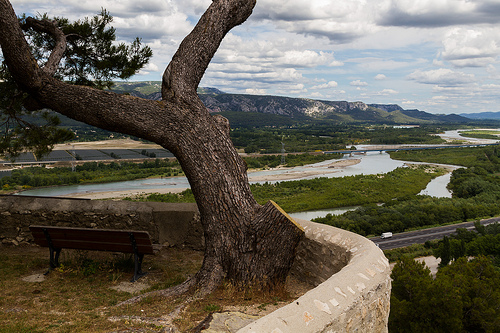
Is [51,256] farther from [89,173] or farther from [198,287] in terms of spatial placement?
[89,173]

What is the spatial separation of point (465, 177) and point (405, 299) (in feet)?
143

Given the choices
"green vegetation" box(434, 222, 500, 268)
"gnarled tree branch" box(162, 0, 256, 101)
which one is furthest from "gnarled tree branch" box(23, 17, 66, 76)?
"green vegetation" box(434, 222, 500, 268)

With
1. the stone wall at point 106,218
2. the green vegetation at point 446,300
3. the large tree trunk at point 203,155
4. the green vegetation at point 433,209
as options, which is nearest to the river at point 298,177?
the green vegetation at point 433,209

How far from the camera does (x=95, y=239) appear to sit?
14.0ft

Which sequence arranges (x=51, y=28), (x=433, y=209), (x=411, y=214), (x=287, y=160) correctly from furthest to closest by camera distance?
(x=287, y=160) < (x=433, y=209) < (x=411, y=214) < (x=51, y=28)

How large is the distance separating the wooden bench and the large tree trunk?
763 millimetres

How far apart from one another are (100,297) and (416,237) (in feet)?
113

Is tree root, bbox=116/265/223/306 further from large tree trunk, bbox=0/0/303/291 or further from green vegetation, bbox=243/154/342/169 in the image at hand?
green vegetation, bbox=243/154/342/169

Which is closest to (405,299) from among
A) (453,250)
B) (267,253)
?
(453,250)

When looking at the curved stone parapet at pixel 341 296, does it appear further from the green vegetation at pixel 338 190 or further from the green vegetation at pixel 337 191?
the green vegetation at pixel 338 190

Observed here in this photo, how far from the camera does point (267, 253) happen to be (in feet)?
12.6

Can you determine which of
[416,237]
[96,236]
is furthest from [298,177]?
[96,236]

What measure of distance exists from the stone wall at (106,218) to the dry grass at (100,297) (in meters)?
0.21

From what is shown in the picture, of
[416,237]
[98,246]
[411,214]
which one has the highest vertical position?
[98,246]
